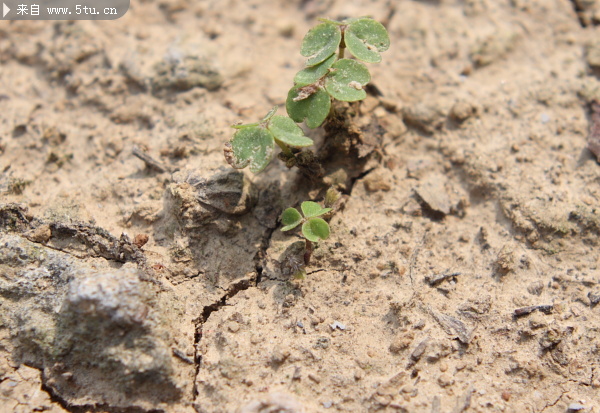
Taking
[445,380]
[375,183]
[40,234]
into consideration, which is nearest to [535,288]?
[445,380]

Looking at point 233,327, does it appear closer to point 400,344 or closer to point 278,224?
point 278,224

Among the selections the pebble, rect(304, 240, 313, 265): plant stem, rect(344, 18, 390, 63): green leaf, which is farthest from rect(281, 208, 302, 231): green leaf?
rect(344, 18, 390, 63): green leaf

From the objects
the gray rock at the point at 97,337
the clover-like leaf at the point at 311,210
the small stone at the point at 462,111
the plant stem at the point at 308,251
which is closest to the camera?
the gray rock at the point at 97,337

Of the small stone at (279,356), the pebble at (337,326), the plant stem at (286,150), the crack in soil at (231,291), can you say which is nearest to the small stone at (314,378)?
the small stone at (279,356)

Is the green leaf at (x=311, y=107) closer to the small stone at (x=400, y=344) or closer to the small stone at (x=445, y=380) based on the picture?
the small stone at (x=400, y=344)

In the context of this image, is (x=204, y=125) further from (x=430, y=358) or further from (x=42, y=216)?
(x=430, y=358)
